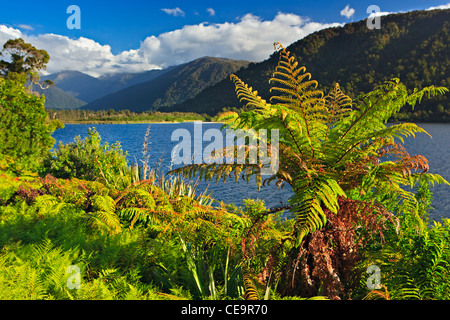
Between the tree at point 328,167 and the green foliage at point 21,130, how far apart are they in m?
7.25

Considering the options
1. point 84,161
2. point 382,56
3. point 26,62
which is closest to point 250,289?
→ point 84,161

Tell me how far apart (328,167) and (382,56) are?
2897 inches

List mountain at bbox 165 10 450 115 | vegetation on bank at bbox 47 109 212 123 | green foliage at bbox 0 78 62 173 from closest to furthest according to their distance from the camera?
green foliage at bbox 0 78 62 173 < mountain at bbox 165 10 450 115 < vegetation on bank at bbox 47 109 212 123

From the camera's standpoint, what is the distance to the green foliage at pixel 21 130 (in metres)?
7.29

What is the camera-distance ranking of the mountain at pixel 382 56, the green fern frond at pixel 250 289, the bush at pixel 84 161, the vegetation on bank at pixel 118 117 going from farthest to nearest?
the vegetation on bank at pixel 118 117 → the mountain at pixel 382 56 → the bush at pixel 84 161 → the green fern frond at pixel 250 289

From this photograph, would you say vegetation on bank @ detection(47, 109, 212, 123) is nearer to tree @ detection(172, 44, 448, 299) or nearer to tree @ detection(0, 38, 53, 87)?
tree @ detection(0, 38, 53, 87)

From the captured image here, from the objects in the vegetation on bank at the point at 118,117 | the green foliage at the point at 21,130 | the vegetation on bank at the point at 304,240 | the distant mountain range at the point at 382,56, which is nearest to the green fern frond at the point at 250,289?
the vegetation on bank at the point at 304,240

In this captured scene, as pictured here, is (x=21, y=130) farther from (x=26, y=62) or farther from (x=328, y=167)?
(x=26, y=62)

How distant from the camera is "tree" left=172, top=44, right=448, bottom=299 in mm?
1947

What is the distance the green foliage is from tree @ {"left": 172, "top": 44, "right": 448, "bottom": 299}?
7.25 metres

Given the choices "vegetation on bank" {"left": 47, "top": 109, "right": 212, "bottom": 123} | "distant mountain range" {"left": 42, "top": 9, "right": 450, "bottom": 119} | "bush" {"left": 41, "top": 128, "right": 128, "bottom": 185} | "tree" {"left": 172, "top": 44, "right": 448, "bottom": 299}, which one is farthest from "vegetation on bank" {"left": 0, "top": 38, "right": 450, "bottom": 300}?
"vegetation on bank" {"left": 47, "top": 109, "right": 212, "bottom": 123}

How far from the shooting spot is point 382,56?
6247cm

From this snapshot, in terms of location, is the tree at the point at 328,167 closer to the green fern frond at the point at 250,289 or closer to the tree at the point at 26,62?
the green fern frond at the point at 250,289
